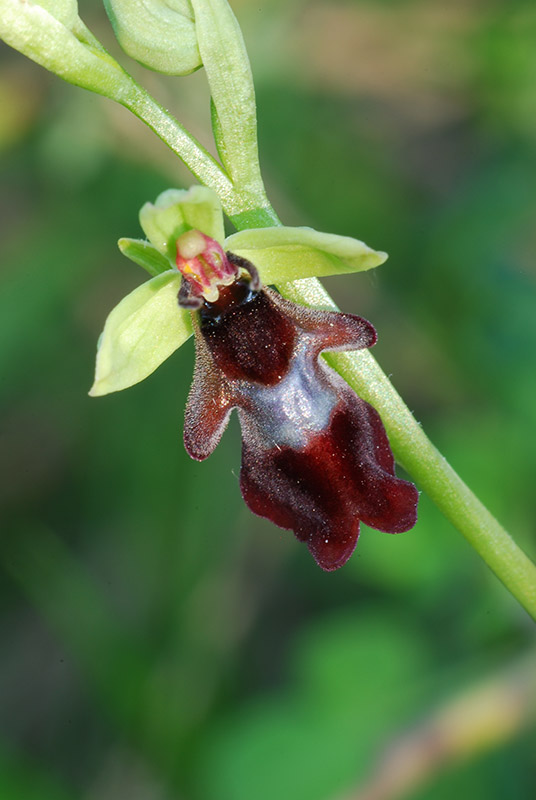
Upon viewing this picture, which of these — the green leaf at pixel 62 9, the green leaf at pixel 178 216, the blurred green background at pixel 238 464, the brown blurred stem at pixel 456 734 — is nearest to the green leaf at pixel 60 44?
the green leaf at pixel 62 9

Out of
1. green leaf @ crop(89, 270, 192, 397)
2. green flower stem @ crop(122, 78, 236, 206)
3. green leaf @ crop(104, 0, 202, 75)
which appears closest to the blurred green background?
green leaf @ crop(89, 270, 192, 397)

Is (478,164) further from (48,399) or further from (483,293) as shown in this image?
(48,399)

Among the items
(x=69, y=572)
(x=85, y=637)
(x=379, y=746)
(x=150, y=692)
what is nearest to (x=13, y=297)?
(x=69, y=572)

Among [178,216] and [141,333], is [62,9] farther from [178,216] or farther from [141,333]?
[141,333]

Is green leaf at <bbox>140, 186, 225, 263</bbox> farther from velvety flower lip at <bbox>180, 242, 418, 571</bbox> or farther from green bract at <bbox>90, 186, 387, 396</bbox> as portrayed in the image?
velvety flower lip at <bbox>180, 242, 418, 571</bbox>

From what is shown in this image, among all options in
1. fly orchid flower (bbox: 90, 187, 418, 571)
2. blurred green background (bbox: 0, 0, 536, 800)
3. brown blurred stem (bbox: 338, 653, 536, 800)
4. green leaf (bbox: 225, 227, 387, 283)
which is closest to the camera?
green leaf (bbox: 225, 227, 387, 283)

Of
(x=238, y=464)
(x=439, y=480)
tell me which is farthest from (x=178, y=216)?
(x=238, y=464)

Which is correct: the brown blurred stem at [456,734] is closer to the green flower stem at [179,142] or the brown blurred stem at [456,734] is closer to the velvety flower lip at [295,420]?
the velvety flower lip at [295,420]
